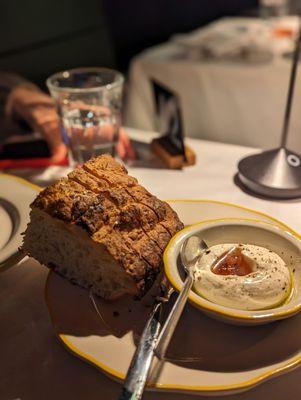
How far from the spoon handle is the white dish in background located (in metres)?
0.27

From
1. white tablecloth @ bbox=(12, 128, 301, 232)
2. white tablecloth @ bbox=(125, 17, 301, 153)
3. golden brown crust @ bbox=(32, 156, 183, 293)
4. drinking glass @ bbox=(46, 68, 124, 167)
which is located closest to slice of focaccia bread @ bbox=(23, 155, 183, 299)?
golden brown crust @ bbox=(32, 156, 183, 293)

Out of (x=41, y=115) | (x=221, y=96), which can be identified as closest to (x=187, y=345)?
(x=41, y=115)

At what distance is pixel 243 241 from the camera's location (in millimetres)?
711

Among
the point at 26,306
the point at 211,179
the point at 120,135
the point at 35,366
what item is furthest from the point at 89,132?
the point at 35,366

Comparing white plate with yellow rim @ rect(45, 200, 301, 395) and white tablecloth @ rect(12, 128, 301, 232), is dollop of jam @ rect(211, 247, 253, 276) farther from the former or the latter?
white tablecloth @ rect(12, 128, 301, 232)

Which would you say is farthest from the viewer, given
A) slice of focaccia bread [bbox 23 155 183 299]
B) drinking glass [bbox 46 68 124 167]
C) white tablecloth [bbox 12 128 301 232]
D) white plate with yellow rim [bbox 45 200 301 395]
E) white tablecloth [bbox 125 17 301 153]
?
white tablecloth [bbox 125 17 301 153]

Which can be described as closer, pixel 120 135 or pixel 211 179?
pixel 211 179

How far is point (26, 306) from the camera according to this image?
714mm

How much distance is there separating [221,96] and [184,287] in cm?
158

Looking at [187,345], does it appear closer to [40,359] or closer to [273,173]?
[40,359]

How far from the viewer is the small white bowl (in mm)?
559

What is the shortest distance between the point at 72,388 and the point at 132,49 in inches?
104

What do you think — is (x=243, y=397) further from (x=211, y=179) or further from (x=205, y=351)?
(x=211, y=179)

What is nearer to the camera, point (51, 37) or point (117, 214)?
point (117, 214)
